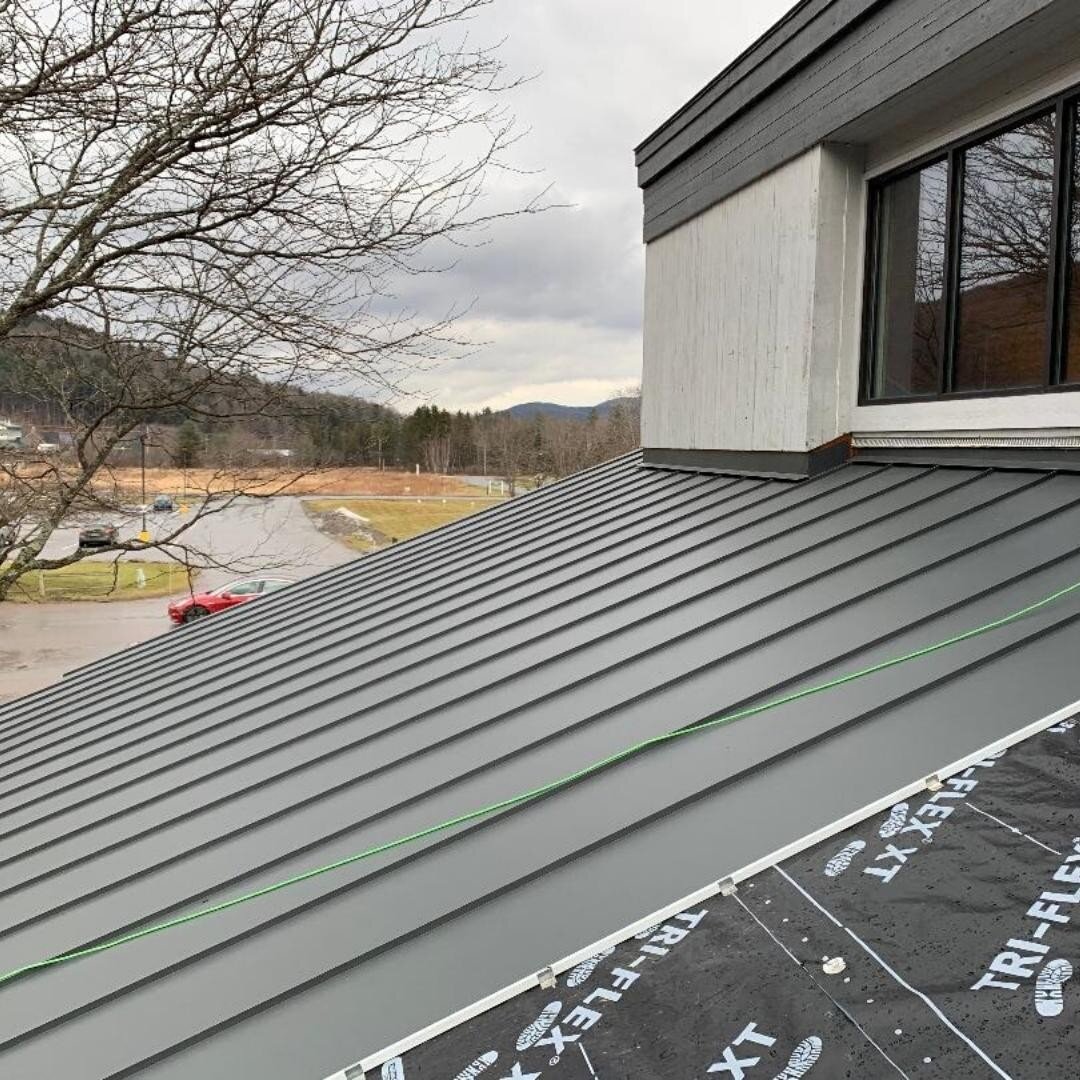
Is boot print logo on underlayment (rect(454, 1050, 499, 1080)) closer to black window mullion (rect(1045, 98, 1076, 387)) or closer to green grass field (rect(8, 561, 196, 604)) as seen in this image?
black window mullion (rect(1045, 98, 1076, 387))

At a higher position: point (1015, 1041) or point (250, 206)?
point (250, 206)

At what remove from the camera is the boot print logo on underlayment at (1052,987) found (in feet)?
4.29

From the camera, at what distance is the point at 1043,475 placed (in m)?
3.88

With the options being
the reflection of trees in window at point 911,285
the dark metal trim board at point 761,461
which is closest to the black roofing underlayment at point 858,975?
the reflection of trees in window at point 911,285

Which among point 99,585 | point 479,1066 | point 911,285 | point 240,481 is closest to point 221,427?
point 240,481

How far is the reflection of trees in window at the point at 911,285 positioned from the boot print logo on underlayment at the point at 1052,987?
397 cm

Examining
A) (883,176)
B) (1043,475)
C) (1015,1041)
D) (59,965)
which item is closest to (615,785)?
(1015,1041)

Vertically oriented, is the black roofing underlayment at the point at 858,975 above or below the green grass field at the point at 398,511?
above

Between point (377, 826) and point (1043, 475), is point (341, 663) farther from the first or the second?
point (1043, 475)

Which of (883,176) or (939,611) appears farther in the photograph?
(883,176)

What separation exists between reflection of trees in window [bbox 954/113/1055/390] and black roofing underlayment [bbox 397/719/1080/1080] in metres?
3.02

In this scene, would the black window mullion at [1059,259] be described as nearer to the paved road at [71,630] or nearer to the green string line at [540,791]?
the green string line at [540,791]

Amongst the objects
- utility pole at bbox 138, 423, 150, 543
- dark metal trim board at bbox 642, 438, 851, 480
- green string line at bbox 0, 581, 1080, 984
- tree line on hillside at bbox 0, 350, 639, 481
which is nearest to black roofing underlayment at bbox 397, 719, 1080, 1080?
green string line at bbox 0, 581, 1080, 984

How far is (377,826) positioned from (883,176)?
4.73 m
